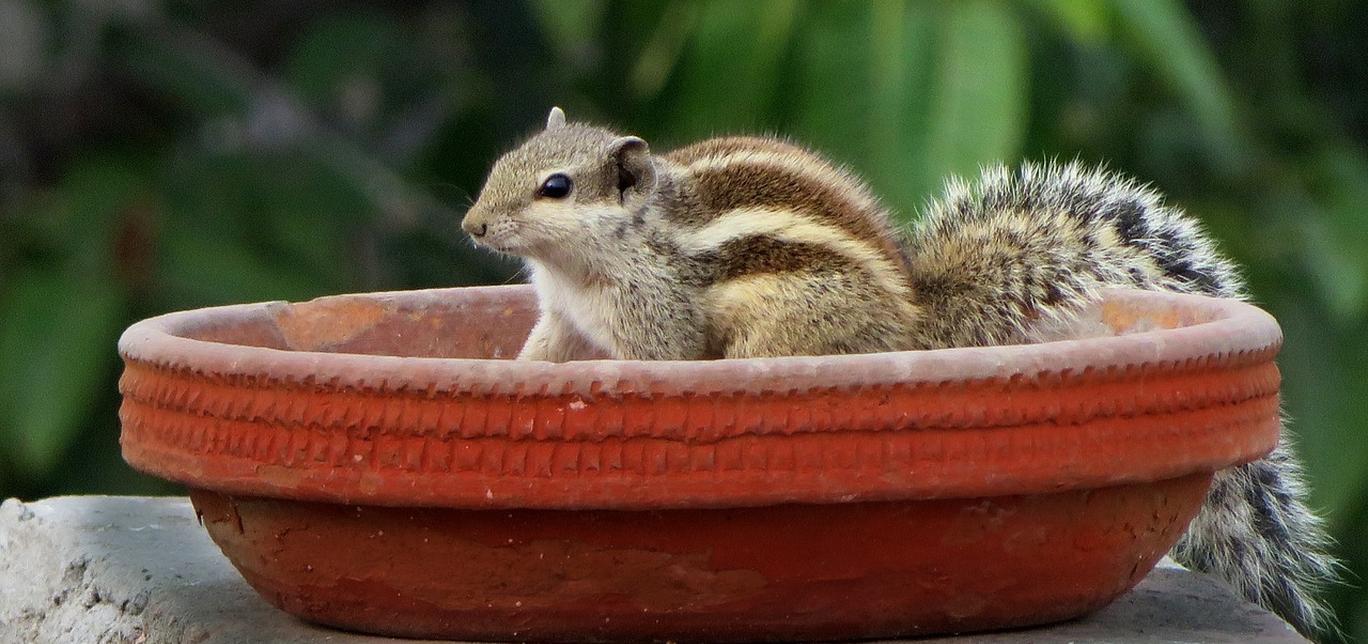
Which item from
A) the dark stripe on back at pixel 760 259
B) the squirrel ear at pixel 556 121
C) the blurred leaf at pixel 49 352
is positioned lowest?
the blurred leaf at pixel 49 352

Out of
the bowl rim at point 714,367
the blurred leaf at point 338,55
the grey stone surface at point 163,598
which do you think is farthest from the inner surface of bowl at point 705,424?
the blurred leaf at point 338,55

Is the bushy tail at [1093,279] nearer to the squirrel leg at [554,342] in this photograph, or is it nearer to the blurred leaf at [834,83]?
the squirrel leg at [554,342]

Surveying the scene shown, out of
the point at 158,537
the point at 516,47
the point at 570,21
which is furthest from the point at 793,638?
the point at 516,47

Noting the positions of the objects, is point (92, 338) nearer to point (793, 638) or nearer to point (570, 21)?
point (570, 21)

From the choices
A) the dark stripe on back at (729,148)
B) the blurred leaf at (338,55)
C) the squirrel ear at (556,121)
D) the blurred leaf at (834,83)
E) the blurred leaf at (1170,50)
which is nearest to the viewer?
the dark stripe on back at (729,148)

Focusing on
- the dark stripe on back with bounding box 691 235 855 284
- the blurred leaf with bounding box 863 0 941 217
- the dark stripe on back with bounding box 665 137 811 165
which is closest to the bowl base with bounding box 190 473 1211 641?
the dark stripe on back with bounding box 691 235 855 284
